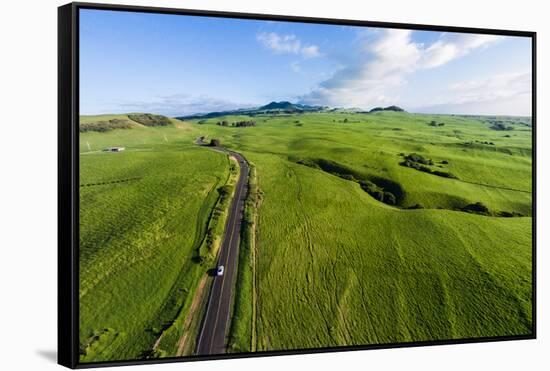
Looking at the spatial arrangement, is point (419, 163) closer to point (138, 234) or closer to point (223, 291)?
point (223, 291)

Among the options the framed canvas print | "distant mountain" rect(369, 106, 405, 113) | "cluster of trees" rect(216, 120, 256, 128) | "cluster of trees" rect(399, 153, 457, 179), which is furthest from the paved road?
"cluster of trees" rect(399, 153, 457, 179)

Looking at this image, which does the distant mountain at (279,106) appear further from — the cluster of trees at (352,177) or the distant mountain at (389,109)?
the distant mountain at (389,109)

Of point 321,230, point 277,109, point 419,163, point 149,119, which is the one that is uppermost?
point 277,109

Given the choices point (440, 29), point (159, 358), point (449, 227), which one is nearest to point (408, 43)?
point (440, 29)

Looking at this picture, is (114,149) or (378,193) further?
(378,193)

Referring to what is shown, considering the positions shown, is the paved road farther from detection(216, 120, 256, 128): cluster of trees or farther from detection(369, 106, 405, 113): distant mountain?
detection(369, 106, 405, 113): distant mountain

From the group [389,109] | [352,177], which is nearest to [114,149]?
[352,177]

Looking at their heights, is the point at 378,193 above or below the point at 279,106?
below
